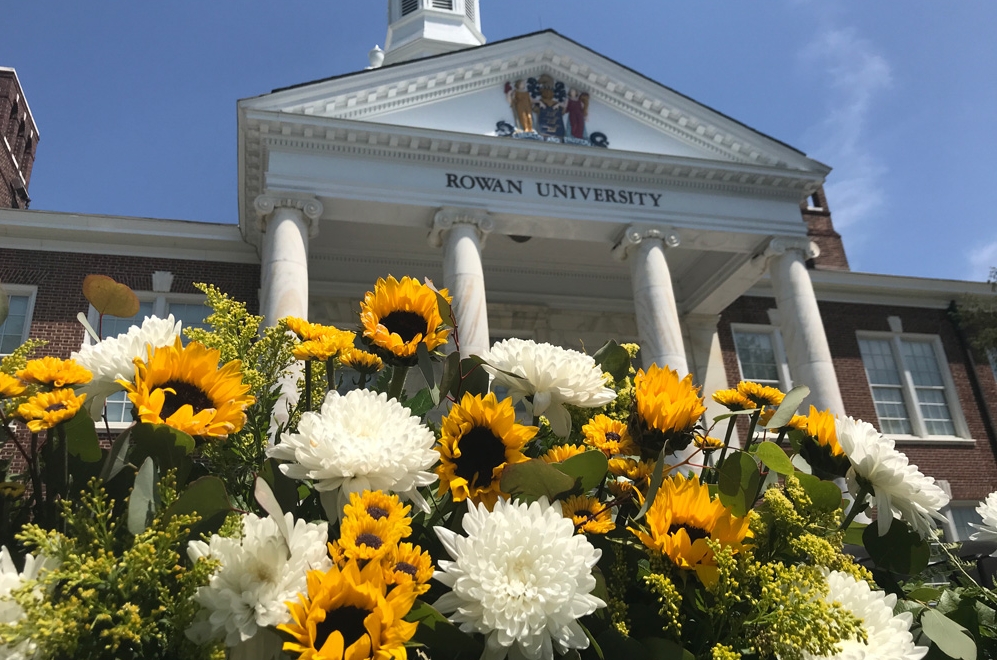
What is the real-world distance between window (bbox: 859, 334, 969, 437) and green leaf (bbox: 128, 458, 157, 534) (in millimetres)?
21940

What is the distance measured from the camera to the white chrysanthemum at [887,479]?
137 centimetres

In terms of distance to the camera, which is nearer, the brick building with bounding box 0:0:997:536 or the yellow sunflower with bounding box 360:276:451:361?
the yellow sunflower with bounding box 360:276:451:361

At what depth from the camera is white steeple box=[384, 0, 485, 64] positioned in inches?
976

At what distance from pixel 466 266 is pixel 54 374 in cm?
1197

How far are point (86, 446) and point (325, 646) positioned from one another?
64 cm

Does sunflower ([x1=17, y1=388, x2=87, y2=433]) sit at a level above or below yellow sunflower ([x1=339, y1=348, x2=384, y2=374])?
below

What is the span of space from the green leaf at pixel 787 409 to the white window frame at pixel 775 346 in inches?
749

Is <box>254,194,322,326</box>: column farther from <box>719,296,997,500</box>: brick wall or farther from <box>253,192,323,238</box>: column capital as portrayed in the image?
<box>719,296,997,500</box>: brick wall

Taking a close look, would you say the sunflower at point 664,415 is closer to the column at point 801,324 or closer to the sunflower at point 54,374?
the sunflower at point 54,374

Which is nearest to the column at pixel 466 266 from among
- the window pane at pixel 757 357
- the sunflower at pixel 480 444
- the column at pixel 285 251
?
the column at pixel 285 251

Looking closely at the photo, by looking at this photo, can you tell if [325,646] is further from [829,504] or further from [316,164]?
[316,164]

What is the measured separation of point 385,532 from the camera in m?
0.97

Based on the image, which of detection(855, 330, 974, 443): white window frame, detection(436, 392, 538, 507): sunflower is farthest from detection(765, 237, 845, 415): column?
detection(436, 392, 538, 507): sunflower

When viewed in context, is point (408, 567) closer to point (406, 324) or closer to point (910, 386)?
point (406, 324)
